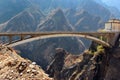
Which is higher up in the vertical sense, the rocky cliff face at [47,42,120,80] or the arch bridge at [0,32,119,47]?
the arch bridge at [0,32,119,47]

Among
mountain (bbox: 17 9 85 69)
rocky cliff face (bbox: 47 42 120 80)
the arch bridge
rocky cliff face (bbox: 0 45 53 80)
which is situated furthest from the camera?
mountain (bbox: 17 9 85 69)

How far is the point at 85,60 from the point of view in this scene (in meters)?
93.9

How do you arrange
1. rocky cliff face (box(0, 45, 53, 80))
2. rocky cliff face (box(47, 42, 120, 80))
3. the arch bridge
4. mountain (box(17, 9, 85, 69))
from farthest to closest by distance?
mountain (box(17, 9, 85, 69)) → rocky cliff face (box(47, 42, 120, 80)) → the arch bridge → rocky cliff face (box(0, 45, 53, 80))

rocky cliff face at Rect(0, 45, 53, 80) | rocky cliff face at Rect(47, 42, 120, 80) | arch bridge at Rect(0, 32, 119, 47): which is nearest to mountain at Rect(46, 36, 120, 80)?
rocky cliff face at Rect(47, 42, 120, 80)

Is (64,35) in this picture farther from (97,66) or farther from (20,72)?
(20,72)

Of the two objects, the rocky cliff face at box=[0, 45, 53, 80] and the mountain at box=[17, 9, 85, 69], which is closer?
the rocky cliff face at box=[0, 45, 53, 80]

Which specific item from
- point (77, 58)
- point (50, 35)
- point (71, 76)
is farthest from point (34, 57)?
point (50, 35)

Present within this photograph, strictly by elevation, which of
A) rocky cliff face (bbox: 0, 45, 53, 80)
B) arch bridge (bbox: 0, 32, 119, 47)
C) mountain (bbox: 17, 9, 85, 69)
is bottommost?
mountain (bbox: 17, 9, 85, 69)

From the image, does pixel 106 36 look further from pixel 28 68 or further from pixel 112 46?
pixel 28 68

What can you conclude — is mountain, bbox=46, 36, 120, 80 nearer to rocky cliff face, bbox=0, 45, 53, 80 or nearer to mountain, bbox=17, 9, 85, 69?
mountain, bbox=17, 9, 85, 69

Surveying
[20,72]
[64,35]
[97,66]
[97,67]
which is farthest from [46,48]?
[20,72]

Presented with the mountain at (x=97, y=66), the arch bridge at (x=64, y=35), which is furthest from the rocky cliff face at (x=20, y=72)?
the mountain at (x=97, y=66)

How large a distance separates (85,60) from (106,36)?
13.7 metres

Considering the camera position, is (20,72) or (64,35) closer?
(20,72)
